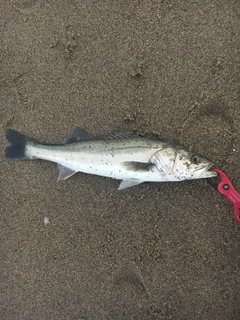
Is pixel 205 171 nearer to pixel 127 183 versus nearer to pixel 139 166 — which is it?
pixel 139 166

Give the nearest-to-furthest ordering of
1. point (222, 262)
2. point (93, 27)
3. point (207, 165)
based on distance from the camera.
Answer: point (207, 165), point (222, 262), point (93, 27)

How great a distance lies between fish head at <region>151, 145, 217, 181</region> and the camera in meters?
3.32

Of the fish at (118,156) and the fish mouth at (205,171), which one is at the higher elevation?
the fish mouth at (205,171)

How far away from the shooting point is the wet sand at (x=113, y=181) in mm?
3573

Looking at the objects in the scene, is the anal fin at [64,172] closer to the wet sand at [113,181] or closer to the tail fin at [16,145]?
the wet sand at [113,181]

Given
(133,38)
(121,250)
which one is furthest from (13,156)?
(133,38)

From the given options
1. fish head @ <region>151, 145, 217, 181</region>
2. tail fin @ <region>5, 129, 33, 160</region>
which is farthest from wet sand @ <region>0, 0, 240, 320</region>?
fish head @ <region>151, 145, 217, 181</region>

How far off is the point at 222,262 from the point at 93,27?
3.20 meters

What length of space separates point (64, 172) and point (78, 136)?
1.56 ft

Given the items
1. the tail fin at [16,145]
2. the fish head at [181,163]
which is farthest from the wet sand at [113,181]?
the fish head at [181,163]

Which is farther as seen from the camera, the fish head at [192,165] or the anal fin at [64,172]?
the anal fin at [64,172]

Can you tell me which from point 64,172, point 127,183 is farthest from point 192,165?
point 64,172

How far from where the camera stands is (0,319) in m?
4.00

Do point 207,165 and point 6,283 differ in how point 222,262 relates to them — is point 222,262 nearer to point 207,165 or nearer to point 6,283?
point 207,165
